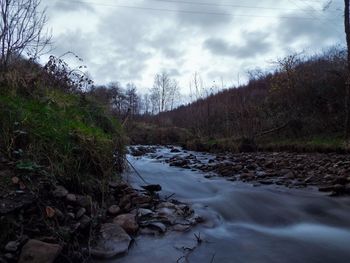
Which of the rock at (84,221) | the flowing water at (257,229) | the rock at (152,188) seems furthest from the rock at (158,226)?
the rock at (152,188)

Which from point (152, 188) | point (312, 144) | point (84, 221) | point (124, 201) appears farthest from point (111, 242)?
point (312, 144)

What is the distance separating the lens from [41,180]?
3637 mm

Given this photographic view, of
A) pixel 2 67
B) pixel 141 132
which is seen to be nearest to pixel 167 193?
pixel 2 67

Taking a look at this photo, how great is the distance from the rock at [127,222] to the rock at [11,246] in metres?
1.18

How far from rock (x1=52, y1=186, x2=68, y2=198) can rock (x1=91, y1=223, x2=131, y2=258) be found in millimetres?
525

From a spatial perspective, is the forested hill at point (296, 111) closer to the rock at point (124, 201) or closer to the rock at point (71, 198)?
the rock at point (124, 201)

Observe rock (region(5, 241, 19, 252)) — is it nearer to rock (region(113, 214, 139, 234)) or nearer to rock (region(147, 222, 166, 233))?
rock (region(113, 214, 139, 234))

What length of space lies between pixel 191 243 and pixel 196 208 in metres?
1.50

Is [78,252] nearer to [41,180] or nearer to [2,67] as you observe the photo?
[41,180]

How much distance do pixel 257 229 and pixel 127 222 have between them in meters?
1.67

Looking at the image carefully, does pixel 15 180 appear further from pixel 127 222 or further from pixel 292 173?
pixel 292 173

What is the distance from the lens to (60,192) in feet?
12.1

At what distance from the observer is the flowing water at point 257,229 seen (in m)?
3.51

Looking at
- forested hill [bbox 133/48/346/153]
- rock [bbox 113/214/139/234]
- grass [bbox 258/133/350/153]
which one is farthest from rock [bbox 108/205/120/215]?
forested hill [bbox 133/48/346/153]
